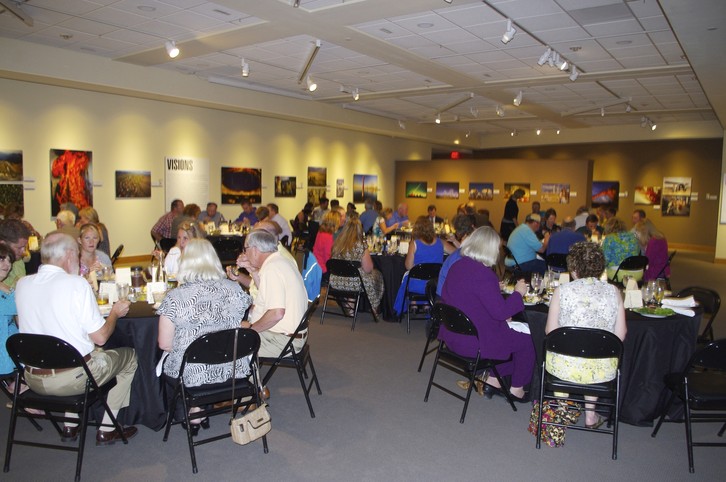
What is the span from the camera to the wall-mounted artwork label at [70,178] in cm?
980

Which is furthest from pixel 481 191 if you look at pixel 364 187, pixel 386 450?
pixel 386 450

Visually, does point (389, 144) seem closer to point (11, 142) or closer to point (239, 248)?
point (239, 248)

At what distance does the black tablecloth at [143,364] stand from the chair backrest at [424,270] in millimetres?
3199

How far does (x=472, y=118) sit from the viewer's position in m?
16.0

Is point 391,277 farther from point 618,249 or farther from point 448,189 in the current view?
point 448,189

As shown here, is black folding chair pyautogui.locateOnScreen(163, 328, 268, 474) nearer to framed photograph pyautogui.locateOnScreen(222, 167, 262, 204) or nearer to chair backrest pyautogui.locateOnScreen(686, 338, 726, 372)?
chair backrest pyautogui.locateOnScreen(686, 338, 726, 372)

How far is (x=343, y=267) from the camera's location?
641 centimetres

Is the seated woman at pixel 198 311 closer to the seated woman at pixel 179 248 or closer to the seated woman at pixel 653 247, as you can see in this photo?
the seated woman at pixel 179 248

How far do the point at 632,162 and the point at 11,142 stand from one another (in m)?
17.4

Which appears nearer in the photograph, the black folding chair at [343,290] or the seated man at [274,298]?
the seated man at [274,298]

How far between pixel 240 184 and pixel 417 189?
745 cm

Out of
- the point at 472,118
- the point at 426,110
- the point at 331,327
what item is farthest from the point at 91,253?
the point at 472,118

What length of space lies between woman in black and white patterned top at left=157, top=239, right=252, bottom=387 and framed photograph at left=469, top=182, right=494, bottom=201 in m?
15.7

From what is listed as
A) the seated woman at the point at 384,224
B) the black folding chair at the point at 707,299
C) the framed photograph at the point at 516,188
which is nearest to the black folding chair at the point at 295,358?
the black folding chair at the point at 707,299
